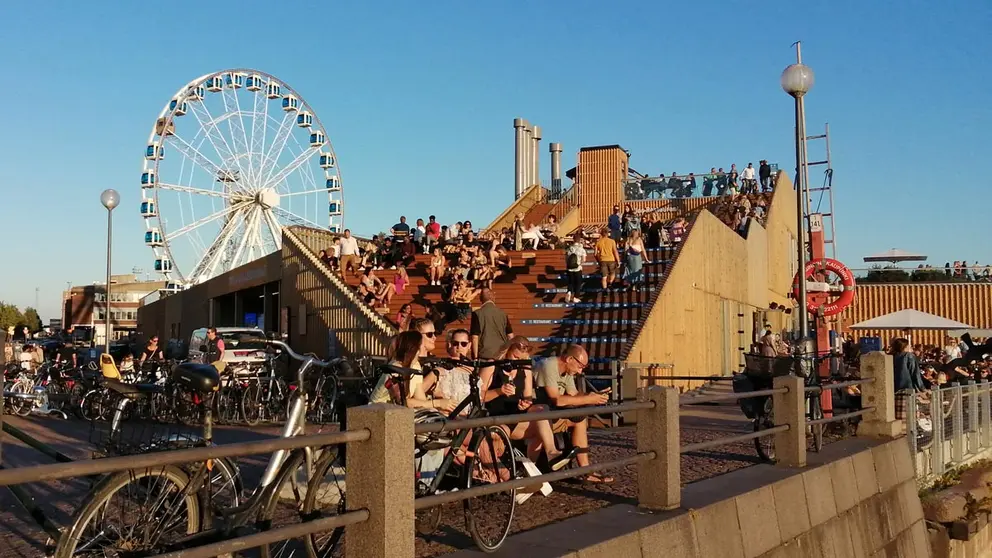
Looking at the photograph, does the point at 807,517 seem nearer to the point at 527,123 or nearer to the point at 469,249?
the point at 469,249

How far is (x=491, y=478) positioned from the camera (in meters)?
6.35

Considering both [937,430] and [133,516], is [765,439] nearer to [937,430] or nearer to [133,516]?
[937,430]

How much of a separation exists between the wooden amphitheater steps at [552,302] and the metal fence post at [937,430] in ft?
19.2

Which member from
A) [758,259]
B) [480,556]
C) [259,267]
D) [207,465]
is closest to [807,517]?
[480,556]

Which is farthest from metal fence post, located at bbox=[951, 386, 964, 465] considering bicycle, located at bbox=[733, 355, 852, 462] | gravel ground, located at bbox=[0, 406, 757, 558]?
bicycle, located at bbox=[733, 355, 852, 462]

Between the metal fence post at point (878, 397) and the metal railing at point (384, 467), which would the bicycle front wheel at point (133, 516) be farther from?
the metal fence post at point (878, 397)

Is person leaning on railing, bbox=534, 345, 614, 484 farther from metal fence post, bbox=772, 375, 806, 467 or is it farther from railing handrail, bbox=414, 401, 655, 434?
metal fence post, bbox=772, 375, 806, 467

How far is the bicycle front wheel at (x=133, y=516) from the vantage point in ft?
15.3

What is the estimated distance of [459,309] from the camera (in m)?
21.1

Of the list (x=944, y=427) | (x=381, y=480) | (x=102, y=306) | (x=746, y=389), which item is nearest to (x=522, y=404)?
(x=381, y=480)

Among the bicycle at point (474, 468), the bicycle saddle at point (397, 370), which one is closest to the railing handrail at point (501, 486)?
the bicycle at point (474, 468)

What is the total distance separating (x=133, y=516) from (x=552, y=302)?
56.8ft

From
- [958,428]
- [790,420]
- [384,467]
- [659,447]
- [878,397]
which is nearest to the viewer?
[384,467]

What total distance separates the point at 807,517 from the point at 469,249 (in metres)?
16.4
